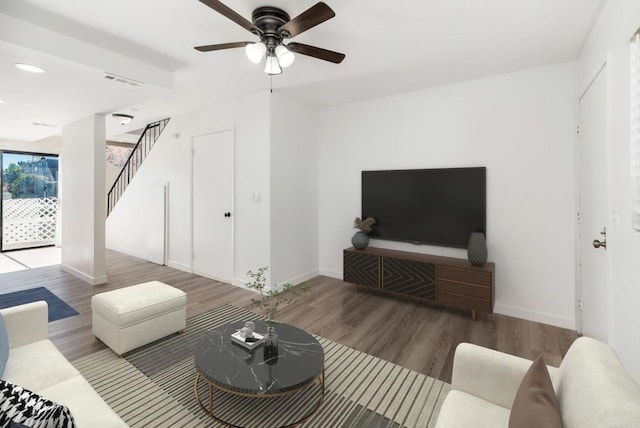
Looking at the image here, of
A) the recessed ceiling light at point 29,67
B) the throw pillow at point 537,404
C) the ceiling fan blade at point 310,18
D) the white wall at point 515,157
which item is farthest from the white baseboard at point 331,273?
the recessed ceiling light at point 29,67

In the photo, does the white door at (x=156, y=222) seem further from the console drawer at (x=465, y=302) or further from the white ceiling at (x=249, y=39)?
the console drawer at (x=465, y=302)

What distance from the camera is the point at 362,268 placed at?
3943 millimetres

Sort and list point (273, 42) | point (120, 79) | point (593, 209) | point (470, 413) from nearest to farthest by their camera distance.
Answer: point (470, 413), point (273, 42), point (593, 209), point (120, 79)

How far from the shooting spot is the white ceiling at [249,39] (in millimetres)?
2209

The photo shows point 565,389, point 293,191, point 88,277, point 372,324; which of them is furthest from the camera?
point 88,277

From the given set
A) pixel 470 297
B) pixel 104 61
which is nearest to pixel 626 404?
pixel 470 297

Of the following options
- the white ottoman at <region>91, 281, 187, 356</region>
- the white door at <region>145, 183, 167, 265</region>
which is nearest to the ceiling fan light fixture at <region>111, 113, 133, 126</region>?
the white door at <region>145, 183, 167, 265</region>

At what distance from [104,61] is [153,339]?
8.38 ft

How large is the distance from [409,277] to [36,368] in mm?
3193

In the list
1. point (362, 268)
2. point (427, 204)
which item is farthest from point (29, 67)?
point (427, 204)

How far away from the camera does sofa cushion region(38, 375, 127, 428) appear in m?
1.22

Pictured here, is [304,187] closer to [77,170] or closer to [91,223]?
[91,223]

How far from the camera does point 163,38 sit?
2.62m

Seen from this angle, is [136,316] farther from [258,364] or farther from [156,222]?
[156,222]
